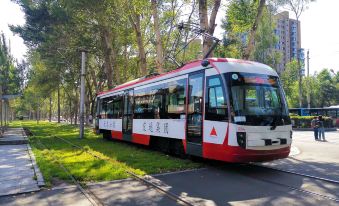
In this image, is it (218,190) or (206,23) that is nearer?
(218,190)

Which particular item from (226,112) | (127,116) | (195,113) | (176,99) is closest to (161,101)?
(176,99)

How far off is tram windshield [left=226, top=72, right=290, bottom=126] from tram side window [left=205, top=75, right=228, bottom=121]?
338 mm

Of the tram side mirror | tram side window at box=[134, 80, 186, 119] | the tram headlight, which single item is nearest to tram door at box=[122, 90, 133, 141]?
tram side window at box=[134, 80, 186, 119]

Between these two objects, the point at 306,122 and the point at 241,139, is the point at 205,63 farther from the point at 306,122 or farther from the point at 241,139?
the point at 306,122

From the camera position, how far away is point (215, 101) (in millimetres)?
10680

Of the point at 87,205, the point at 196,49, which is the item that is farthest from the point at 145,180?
the point at 196,49

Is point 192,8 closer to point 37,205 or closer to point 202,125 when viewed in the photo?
point 202,125

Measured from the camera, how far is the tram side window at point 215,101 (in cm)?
1034

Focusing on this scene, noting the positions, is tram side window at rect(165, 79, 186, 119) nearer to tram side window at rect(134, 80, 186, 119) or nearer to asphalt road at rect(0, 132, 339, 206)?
tram side window at rect(134, 80, 186, 119)

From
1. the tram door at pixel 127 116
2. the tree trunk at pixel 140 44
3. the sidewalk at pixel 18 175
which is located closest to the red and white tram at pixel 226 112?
the tram door at pixel 127 116

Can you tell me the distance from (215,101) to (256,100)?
1.14 metres

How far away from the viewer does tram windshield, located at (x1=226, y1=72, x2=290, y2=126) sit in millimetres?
9984

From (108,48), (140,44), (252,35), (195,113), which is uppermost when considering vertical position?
(108,48)

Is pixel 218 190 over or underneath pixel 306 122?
underneath
